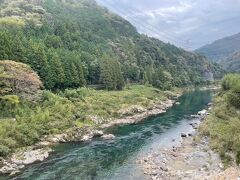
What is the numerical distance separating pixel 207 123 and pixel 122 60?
91439 millimetres

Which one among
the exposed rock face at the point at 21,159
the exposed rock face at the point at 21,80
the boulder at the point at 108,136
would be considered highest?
the exposed rock face at the point at 21,80

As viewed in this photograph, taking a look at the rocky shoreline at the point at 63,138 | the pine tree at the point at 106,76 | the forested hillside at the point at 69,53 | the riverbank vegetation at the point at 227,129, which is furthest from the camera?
the pine tree at the point at 106,76

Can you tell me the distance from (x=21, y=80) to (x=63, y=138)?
16760 mm

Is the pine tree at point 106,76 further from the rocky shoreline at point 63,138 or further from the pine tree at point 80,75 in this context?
the rocky shoreline at point 63,138

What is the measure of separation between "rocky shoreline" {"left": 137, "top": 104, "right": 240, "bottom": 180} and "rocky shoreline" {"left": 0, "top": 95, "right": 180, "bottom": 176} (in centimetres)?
1459

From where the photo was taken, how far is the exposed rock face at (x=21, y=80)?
74750mm

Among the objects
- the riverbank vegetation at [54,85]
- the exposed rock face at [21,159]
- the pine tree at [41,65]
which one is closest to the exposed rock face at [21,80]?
the riverbank vegetation at [54,85]

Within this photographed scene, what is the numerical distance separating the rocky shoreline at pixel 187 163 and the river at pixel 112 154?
1.95 metres

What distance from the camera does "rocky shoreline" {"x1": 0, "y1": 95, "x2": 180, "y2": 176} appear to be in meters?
52.9

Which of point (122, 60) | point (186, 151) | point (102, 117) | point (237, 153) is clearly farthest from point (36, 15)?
point (237, 153)

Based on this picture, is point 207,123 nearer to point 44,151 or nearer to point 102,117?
point 102,117

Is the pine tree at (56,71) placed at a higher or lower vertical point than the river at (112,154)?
higher

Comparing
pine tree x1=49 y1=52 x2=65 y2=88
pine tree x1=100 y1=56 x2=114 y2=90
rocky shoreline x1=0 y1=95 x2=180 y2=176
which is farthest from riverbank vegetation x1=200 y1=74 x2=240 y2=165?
pine tree x1=100 y1=56 x2=114 y2=90

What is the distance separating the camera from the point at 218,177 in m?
42.6
